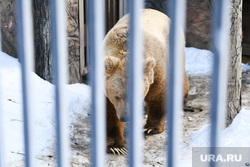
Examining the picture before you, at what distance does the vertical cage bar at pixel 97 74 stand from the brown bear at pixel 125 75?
7.54 feet

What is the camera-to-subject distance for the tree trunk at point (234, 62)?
3.90 m

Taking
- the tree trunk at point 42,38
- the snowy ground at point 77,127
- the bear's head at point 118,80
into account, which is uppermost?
the tree trunk at point 42,38

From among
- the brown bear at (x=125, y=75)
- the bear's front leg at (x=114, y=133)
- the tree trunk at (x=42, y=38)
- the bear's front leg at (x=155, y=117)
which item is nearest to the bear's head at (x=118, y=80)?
the brown bear at (x=125, y=75)

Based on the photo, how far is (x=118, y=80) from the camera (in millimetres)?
3502

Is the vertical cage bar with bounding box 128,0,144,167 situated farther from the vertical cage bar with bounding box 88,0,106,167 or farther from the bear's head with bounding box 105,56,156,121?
the bear's head with bounding box 105,56,156,121

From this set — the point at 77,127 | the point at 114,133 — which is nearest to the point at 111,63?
the point at 114,133

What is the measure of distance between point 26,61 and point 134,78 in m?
0.27

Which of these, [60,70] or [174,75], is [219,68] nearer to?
[174,75]

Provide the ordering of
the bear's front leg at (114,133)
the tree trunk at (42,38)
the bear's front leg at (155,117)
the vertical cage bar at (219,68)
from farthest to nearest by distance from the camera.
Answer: the tree trunk at (42,38) → the bear's front leg at (155,117) → the bear's front leg at (114,133) → the vertical cage bar at (219,68)

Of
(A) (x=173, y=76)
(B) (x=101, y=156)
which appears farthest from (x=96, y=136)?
(A) (x=173, y=76)

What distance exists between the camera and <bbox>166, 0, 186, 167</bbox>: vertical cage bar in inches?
34.9

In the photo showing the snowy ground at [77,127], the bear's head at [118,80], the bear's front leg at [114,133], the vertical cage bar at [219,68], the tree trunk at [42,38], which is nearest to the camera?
the vertical cage bar at [219,68]

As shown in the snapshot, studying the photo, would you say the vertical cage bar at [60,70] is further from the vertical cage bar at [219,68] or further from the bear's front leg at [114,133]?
the bear's front leg at [114,133]

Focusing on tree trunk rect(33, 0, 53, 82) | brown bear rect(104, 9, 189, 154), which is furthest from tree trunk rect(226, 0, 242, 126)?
tree trunk rect(33, 0, 53, 82)
